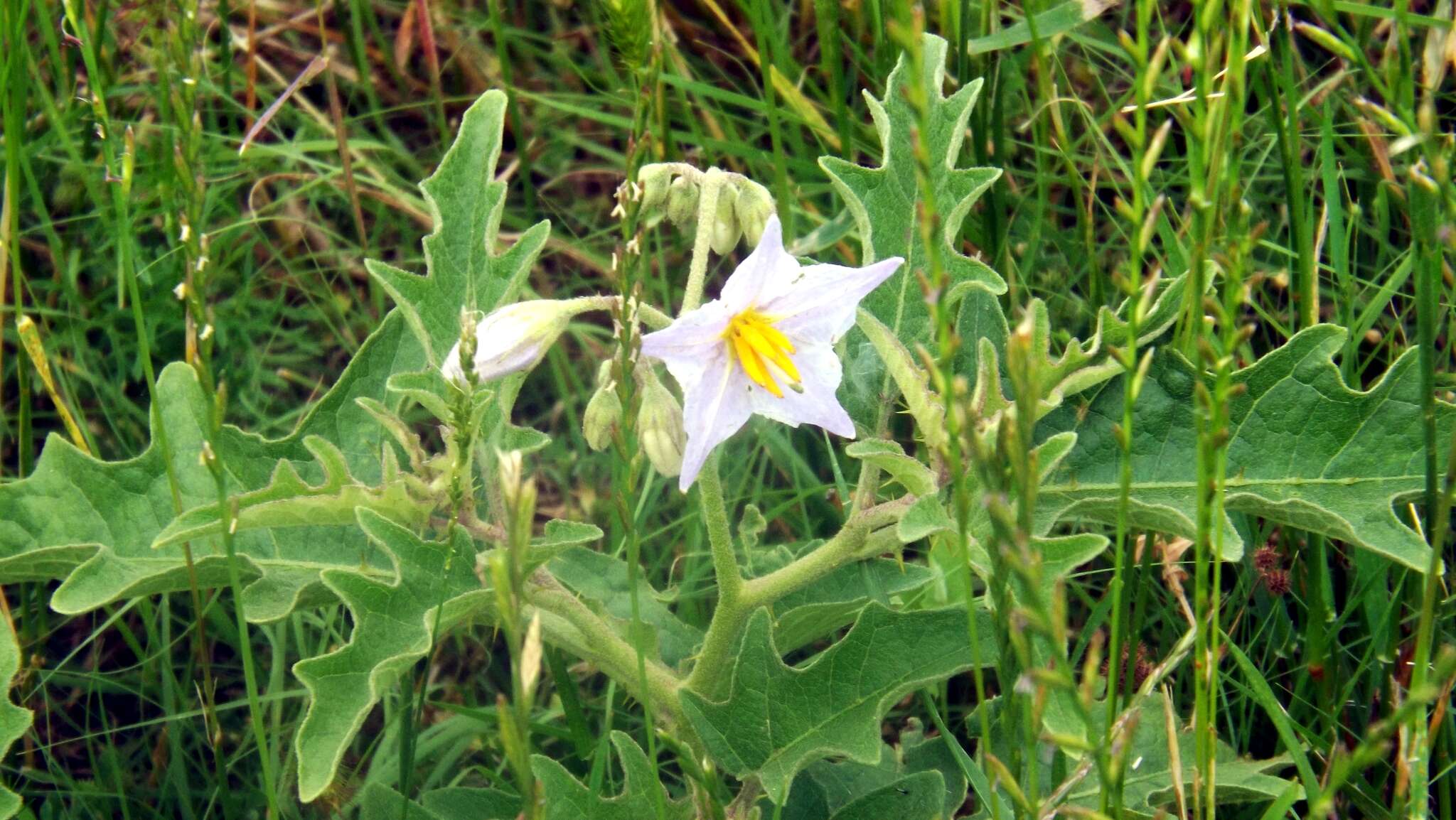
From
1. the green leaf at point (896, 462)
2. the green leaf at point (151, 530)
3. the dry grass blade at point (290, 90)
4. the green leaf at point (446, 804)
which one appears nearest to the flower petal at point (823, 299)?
the green leaf at point (896, 462)

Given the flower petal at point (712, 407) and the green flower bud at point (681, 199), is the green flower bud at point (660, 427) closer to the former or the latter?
the flower petal at point (712, 407)

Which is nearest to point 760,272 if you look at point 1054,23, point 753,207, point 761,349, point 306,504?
point 761,349

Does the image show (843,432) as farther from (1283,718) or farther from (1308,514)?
(1283,718)

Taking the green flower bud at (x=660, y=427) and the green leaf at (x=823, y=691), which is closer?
the green leaf at (x=823, y=691)

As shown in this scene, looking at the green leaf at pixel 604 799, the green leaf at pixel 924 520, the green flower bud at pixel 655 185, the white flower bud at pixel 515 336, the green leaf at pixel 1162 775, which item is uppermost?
the green flower bud at pixel 655 185

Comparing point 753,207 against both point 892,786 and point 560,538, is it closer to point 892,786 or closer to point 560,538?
point 560,538

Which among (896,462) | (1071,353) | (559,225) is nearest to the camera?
(896,462)

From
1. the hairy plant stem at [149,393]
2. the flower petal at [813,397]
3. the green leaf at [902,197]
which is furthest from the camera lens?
the green leaf at [902,197]

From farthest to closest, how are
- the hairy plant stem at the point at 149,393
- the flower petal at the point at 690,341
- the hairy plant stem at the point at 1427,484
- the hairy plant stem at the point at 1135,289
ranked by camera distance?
the flower petal at the point at 690,341
the hairy plant stem at the point at 149,393
the hairy plant stem at the point at 1427,484
the hairy plant stem at the point at 1135,289
